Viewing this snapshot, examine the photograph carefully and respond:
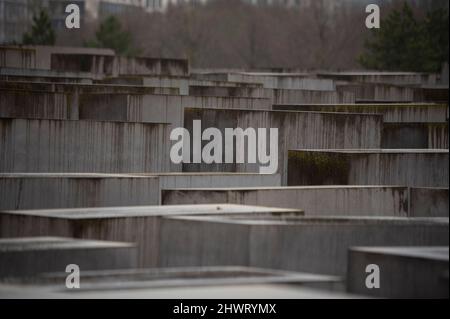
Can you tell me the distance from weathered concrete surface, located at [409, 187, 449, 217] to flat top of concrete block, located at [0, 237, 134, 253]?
4.07m

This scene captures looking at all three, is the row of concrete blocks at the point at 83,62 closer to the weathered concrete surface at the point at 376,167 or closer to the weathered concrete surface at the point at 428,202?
the weathered concrete surface at the point at 376,167

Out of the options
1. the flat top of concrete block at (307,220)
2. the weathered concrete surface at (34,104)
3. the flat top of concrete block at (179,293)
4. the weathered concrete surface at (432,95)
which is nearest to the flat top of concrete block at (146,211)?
the flat top of concrete block at (307,220)

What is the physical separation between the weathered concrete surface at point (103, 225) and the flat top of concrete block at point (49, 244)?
1.57ft

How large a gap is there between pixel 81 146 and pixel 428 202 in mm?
4359

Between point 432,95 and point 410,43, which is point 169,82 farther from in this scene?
point 410,43

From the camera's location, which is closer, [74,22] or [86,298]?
[86,298]

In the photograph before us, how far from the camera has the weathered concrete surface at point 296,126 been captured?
47.1 ft

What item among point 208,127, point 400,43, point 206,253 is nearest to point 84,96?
point 208,127

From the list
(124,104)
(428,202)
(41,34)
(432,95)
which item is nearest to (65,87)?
(124,104)

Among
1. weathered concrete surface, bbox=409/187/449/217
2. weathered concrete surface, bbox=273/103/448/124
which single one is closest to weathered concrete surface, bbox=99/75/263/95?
weathered concrete surface, bbox=273/103/448/124
